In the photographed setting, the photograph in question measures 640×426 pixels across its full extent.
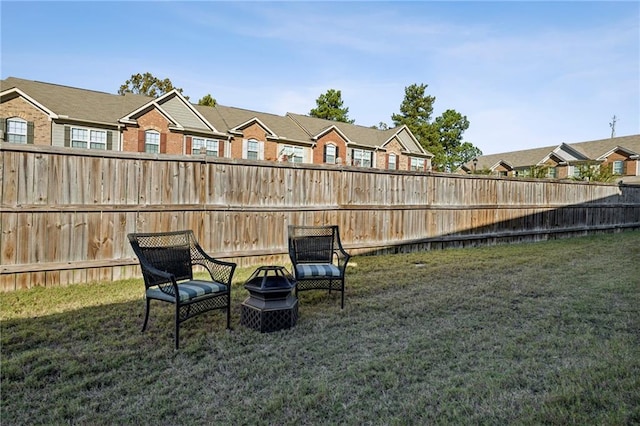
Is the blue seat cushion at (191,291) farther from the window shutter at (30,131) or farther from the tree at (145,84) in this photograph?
the tree at (145,84)

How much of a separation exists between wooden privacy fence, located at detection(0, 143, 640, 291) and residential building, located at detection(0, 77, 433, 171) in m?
10.9

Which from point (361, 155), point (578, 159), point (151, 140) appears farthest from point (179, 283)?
point (578, 159)

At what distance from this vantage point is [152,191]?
19.4ft

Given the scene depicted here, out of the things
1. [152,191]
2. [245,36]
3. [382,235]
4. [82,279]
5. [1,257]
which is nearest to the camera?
[1,257]

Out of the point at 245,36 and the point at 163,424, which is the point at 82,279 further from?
the point at 245,36

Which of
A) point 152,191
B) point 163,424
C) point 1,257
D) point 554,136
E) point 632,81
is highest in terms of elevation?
point 554,136

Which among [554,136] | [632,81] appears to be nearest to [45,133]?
[632,81]

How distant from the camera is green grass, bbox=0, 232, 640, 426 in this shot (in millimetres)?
2352

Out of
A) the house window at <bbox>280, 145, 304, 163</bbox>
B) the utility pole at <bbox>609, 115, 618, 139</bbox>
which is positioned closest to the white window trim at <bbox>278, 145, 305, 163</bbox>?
the house window at <bbox>280, 145, 304, 163</bbox>

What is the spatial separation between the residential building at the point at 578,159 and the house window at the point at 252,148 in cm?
1560

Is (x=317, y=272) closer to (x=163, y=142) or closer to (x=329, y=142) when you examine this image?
(x=163, y=142)

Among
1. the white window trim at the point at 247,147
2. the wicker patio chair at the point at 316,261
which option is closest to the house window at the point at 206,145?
the white window trim at the point at 247,147

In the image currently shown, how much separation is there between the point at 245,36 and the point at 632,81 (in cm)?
1471

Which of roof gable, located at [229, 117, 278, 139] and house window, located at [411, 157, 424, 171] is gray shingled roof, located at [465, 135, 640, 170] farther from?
roof gable, located at [229, 117, 278, 139]
